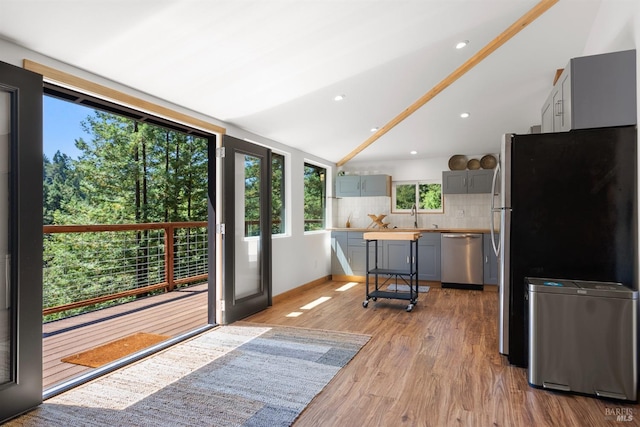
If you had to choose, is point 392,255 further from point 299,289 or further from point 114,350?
point 114,350

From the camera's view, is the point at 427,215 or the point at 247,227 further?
the point at 427,215

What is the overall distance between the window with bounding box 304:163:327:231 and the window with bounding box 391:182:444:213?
4.46ft

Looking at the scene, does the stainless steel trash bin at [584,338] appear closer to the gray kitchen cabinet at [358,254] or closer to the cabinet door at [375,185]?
the gray kitchen cabinet at [358,254]

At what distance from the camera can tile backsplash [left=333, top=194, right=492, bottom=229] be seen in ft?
21.8

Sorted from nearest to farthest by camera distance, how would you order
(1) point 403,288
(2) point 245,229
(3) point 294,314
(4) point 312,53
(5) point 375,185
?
1. (4) point 312,53
2. (2) point 245,229
3. (3) point 294,314
4. (1) point 403,288
5. (5) point 375,185

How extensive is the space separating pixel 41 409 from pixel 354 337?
241 centimetres

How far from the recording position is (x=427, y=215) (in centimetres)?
696

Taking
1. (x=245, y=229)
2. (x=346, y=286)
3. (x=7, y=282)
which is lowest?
(x=346, y=286)

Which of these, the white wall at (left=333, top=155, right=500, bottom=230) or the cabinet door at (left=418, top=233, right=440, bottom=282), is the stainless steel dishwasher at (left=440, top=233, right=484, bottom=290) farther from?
the white wall at (left=333, top=155, right=500, bottom=230)

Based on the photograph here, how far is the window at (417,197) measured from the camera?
6.97 m

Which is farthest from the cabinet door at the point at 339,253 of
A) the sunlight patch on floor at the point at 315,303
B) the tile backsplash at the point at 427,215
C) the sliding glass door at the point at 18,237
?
the sliding glass door at the point at 18,237

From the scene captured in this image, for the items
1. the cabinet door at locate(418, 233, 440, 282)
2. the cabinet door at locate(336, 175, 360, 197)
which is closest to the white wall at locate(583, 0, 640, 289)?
the cabinet door at locate(418, 233, 440, 282)

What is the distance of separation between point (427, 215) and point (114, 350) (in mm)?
5348

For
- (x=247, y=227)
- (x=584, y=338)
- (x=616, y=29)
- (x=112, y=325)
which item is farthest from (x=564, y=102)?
(x=112, y=325)
